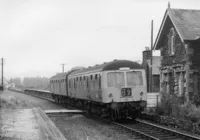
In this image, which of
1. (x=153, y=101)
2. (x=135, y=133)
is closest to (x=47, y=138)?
(x=135, y=133)

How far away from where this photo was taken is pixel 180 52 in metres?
19.7

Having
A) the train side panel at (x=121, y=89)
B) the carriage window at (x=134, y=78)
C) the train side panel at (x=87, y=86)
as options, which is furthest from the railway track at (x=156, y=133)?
the train side panel at (x=87, y=86)

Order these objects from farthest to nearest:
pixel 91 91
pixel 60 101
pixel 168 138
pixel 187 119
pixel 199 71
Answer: pixel 60 101
pixel 199 71
pixel 91 91
pixel 187 119
pixel 168 138

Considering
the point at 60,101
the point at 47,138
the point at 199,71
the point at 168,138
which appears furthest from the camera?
the point at 60,101

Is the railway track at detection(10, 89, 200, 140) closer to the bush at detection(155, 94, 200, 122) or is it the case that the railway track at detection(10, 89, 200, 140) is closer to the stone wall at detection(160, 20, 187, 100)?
the bush at detection(155, 94, 200, 122)

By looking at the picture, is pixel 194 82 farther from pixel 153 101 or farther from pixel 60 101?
pixel 60 101

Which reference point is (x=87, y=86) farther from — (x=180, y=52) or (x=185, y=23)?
(x=185, y=23)

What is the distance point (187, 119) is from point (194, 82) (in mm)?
5978

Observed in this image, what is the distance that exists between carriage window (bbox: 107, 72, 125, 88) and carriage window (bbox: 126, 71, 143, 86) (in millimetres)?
305

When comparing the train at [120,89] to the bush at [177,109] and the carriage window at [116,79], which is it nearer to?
the carriage window at [116,79]

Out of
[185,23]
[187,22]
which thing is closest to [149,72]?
[187,22]

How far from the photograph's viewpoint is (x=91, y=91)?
57.4ft

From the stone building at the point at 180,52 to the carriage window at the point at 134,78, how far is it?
134 inches

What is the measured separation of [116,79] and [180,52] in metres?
5.96
